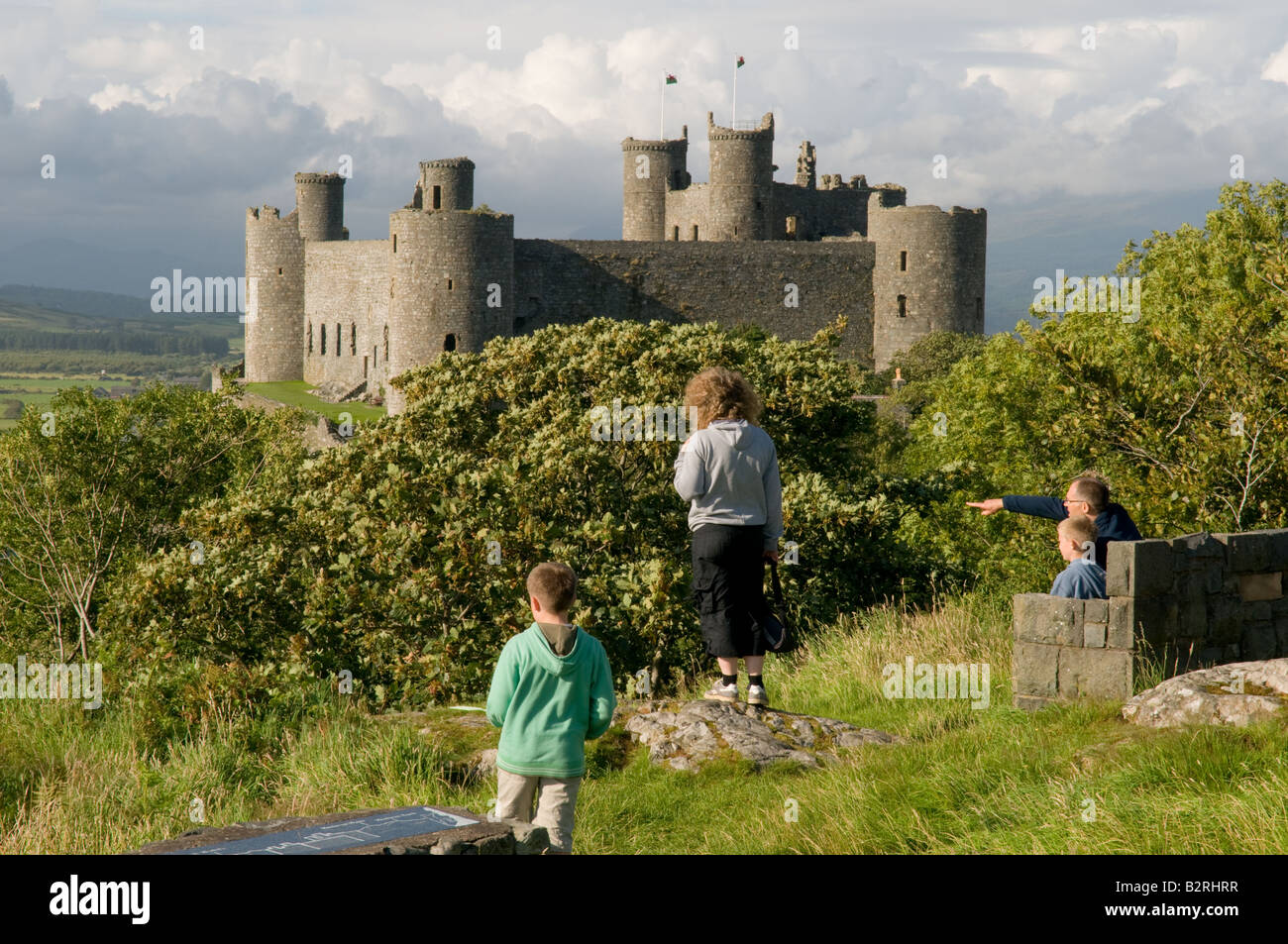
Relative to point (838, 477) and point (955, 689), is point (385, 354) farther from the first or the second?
point (955, 689)

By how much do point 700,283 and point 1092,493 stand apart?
146 ft

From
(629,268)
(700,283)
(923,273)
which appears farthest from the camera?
(923,273)

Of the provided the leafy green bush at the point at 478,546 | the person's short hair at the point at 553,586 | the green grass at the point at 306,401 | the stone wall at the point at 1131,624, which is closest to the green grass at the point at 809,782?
the stone wall at the point at 1131,624

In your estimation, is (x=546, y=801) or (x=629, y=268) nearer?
(x=546, y=801)

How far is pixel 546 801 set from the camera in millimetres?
5422

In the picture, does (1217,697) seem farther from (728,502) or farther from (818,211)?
(818,211)

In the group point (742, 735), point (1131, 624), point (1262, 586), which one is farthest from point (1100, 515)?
point (742, 735)

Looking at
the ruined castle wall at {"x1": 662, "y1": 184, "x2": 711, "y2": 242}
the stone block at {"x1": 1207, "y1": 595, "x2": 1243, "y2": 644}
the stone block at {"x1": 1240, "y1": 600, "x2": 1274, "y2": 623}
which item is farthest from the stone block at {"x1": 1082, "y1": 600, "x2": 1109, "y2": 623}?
the ruined castle wall at {"x1": 662, "y1": 184, "x2": 711, "y2": 242}

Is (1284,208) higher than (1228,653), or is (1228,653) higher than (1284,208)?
(1284,208)

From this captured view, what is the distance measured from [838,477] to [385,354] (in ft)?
127

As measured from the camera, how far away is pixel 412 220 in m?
45.9

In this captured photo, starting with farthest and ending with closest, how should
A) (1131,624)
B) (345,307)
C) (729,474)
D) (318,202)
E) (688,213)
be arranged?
(318,202)
(688,213)
(345,307)
(1131,624)
(729,474)

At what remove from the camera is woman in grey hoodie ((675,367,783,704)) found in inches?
264

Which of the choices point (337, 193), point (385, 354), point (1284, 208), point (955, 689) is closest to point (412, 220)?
point (385, 354)
